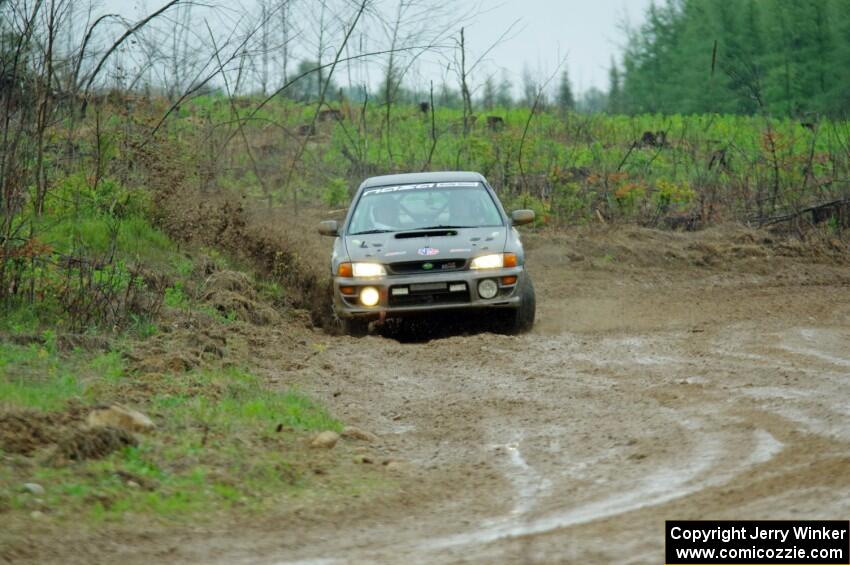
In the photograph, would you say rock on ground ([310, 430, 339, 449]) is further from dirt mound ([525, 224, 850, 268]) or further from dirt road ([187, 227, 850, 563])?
dirt mound ([525, 224, 850, 268])

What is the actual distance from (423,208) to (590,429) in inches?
228

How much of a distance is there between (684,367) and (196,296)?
18.6 ft

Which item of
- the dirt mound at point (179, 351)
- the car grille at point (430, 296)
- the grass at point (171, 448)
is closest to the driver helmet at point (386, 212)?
the car grille at point (430, 296)

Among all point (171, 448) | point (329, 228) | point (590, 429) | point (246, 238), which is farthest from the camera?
point (246, 238)

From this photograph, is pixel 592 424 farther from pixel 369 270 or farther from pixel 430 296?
pixel 369 270

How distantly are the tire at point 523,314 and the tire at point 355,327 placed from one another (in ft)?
4.95

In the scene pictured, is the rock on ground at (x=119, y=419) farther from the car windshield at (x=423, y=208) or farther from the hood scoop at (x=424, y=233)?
the car windshield at (x=423, y=208)

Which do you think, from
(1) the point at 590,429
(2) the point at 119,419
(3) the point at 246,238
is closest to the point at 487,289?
(1) the point at 590,429

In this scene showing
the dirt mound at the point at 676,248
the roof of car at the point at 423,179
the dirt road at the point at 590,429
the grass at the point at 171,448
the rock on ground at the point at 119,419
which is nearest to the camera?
the dirt road at the point at 590,429

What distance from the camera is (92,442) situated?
644 cm

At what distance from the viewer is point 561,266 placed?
19.0 meters

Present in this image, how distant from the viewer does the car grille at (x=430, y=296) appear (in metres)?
11.6

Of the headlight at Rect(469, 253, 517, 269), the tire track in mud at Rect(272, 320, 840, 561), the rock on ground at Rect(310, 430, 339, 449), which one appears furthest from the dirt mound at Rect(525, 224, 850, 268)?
the rock on ground at Rect(310, 430, 339, 449)

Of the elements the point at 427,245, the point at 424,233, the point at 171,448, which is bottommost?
the point at 171,448
